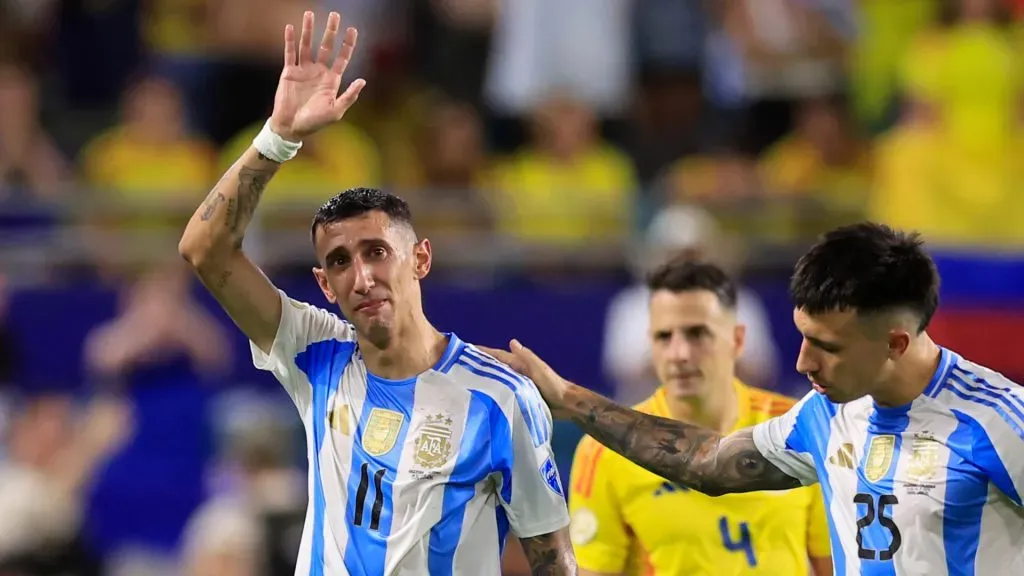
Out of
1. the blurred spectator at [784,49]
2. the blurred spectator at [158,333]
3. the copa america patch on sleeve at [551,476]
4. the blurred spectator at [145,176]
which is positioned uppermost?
the blurred spectator at [784,49]

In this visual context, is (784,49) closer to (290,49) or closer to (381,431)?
(290,49)

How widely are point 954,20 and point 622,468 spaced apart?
6456mm

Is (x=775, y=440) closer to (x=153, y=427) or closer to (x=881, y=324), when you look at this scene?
(x=881, y=324)

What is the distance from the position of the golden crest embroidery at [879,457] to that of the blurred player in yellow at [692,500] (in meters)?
1.31

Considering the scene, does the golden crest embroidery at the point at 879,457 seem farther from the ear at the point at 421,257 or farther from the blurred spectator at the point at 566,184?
the blurred spectator at the point at 566,184

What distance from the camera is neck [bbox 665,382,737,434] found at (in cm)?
655

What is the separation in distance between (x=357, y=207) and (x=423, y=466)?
0.86m

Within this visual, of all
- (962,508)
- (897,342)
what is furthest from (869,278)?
(962,508)

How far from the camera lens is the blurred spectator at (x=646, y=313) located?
10.2 metres

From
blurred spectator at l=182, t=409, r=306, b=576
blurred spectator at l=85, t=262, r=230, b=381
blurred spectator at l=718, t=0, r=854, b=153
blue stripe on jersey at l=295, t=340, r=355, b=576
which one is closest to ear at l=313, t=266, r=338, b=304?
blue stripe on jersey at l=295, t=340, r=355, b=576

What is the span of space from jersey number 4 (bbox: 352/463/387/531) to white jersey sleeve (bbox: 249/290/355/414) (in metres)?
0.40

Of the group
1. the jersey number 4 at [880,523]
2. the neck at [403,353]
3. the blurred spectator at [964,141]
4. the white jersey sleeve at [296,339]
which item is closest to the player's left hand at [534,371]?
the neck at [403,353]

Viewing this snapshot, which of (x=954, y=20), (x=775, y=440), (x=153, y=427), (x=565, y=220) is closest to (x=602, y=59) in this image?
(x=565, y=220)

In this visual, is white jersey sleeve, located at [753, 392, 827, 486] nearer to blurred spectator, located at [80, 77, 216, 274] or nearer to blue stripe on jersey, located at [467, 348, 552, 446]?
blue stripe on jersey, located at [467, 348, 552, 446]
